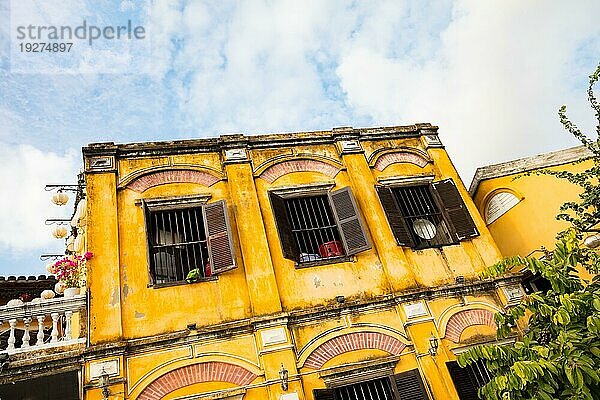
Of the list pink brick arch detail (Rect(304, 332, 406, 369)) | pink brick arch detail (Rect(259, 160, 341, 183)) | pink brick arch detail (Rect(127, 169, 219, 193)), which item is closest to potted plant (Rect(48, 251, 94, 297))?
pink brick arch detail (Rect(127, 169, 219, 193))

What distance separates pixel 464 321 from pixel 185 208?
588 cm

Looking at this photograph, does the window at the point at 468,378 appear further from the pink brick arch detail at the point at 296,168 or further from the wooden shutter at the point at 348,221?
the pink brick arch detail at the point at 296,168

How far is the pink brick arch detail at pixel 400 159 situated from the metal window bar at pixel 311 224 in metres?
1.79

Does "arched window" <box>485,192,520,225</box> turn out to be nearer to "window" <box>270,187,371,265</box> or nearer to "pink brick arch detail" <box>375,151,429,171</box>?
→ "pink brick arch detail" <box>375,151,429,171</box>

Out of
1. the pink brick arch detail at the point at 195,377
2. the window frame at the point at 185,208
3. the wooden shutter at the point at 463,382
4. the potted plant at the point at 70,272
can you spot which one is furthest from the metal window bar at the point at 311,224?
the potted plant at the point at 70,272

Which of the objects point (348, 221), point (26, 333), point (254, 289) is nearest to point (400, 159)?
point (348, 221)

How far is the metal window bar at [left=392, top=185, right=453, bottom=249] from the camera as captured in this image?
968cm

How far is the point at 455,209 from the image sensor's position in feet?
32.0

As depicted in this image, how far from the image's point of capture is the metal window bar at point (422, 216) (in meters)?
9.68

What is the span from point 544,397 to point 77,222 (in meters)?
9.98

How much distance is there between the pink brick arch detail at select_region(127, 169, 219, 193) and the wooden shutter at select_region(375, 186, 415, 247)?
11.8 feet

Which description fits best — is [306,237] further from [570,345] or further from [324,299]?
[570,345]

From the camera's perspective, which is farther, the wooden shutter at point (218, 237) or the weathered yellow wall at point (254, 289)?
the wooden shutter at point (218, 237)

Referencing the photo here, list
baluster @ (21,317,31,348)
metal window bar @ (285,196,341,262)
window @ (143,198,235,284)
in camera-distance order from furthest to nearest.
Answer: metal window bar @ (285,196,341,262) → window @ (143,198,235,284) → baluster @ (21,317,31,348)
